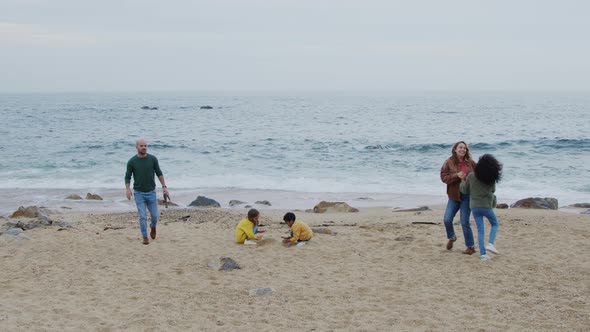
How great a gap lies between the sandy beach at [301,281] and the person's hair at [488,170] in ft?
4.07

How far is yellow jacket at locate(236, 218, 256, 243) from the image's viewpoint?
9570 mm

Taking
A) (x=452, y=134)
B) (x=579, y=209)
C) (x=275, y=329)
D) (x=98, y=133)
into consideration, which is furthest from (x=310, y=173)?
(x=98, y=133)

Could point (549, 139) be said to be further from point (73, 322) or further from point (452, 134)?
point (73, 322)

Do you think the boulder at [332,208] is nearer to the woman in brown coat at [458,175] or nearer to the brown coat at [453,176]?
the woman in brown coat at [458,175]

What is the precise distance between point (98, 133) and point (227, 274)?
125ft

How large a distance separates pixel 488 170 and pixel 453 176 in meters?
0.56

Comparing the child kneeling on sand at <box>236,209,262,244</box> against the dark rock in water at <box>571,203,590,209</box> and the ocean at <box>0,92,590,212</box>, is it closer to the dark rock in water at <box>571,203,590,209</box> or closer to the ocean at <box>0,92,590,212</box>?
the ocean at <box>0,92,590,212</box>

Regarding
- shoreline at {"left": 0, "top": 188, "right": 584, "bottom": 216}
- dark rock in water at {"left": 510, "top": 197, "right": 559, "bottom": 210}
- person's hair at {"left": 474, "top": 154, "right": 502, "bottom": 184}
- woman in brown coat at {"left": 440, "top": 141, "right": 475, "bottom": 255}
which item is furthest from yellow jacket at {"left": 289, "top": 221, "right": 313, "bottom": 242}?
dark rock in water at {"left": 510, "top": 197, "right": 559, "bottom": 210}

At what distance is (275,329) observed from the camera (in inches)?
225

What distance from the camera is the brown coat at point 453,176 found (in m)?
7.85

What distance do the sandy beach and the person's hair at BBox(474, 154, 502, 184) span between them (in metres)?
1.24

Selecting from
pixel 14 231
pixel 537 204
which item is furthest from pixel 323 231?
pixel 537 204

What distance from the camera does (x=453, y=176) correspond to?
25.7ft

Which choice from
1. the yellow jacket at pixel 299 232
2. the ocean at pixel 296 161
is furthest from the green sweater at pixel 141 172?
the ocean at pixel 296 161
